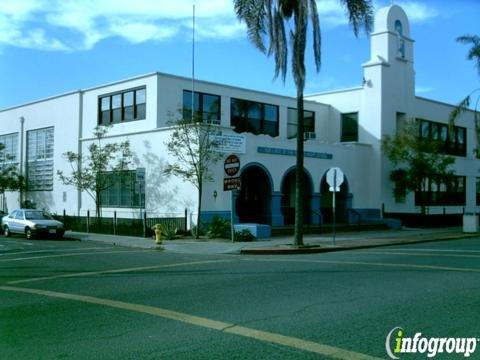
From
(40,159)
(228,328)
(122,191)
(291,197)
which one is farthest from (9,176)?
(228,328)

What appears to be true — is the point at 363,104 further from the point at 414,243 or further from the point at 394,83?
the point at 414,243

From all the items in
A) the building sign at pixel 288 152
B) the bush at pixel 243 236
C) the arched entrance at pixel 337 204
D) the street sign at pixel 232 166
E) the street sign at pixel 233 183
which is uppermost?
the building sign at pixel 288 152

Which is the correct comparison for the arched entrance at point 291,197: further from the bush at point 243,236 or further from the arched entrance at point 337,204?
the bush at point 243,236

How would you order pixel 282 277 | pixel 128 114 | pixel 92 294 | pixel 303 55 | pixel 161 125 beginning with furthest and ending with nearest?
1. pixel 128 114
2. pixel 161 125
3. pixel 303 55
4. pixel 282 277
5. pixel 92 294

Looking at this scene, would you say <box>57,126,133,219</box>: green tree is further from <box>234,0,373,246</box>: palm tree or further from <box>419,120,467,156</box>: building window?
<box>419,120,467,156</box>: building window

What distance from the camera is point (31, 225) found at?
25.5m

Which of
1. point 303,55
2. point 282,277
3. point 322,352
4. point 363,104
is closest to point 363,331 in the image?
point 322,352

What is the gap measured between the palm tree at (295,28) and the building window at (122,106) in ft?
35.3

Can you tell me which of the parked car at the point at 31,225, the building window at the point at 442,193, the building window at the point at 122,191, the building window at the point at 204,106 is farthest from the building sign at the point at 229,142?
the building window at the point at 442,193

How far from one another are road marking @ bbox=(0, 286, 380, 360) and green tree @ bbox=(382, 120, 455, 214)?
25.7 metres

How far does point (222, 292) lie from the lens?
10.3 m

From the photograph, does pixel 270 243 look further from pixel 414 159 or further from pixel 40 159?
pixel 40 159

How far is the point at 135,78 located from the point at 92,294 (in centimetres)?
2068

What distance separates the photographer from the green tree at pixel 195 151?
80.6 feet
